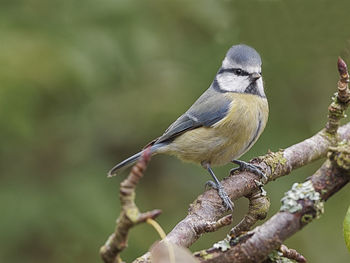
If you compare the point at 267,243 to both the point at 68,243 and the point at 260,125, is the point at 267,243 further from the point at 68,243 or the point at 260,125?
the point at 68,243

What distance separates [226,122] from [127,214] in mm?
2039

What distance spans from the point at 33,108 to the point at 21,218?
669 mm

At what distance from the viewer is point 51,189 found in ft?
11.4

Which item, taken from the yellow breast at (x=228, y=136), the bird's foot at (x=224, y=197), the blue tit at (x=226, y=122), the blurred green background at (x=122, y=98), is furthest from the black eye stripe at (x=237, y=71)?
the bird's foot at (x=224, y=197)

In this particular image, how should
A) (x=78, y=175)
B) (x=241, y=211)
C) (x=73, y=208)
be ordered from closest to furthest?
(x=73, y=208), (x=78, y=175), (x=241, y=211)

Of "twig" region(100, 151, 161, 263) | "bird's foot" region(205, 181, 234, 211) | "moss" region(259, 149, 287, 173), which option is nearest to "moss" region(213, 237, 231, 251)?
"twig" region(100, 151, 161, 263)

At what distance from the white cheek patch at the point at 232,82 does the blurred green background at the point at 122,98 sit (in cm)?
Answer: 35

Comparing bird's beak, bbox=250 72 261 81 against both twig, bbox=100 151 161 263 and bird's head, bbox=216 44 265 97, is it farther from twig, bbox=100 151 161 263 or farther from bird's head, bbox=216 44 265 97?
twig, bbox=100 151 161 263

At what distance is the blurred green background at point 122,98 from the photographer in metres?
3.25

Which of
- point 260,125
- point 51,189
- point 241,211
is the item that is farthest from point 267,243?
point 241,211

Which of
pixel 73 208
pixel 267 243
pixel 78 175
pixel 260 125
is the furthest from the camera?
pixel 78 175

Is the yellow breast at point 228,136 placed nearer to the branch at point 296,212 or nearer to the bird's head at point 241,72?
the bird's head at point 241,72

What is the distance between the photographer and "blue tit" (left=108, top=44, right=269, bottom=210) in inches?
121

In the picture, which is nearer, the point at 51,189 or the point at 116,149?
the point at 51,189
